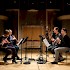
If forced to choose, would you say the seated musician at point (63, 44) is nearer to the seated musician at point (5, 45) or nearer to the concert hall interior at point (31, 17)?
the seated musician at point (5, 45)

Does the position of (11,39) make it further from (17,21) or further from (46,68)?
(17,21)

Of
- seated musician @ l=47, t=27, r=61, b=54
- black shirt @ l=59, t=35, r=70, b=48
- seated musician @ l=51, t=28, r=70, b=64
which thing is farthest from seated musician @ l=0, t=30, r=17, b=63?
black shirt @ l=59, t=35, r=70, b=48

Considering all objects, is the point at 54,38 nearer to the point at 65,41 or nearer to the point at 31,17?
the point at 65,41

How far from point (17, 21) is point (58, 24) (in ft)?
8.90

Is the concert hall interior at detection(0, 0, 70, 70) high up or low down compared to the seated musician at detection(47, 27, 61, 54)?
up

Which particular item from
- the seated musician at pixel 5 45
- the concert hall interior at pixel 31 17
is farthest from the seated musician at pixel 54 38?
the concert hall interior at pixel 31 17

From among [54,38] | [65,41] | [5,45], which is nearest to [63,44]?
[65,41]

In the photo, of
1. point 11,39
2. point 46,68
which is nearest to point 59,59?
point 46,68

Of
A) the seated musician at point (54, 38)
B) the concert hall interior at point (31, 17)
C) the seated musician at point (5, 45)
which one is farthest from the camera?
the concert hall interior at point (31, 17)

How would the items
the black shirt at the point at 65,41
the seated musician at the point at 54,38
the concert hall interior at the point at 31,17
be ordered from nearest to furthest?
the black shirt at the point at 65,41, the seated musician at the point at 54,38, the concert hall interior at the point at 31,17

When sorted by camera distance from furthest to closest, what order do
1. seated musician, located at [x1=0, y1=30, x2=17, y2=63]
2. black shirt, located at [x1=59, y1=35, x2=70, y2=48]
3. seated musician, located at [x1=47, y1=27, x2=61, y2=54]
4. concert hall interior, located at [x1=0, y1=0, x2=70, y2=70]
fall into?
concert hall interior, located at [x1=0, y1=0, x2=70, y2=70] → seated musician, located at [x1=47, y1=27, x2=61, y2=54] → black shirt, located at [x1=59, y1=35, x2=70, y2=48] → seated musician, located at [x1=0, y1=30, x2=17, y2=63]

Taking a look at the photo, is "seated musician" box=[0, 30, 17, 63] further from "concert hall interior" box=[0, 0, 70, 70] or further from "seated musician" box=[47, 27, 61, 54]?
"concert hall interior" box=[0, 0, 70, 70]

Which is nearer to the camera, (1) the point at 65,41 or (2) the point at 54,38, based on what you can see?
(1) the point at 65,41

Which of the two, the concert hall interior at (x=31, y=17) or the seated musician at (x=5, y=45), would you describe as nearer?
the seated musician at (x=5, y=45)
